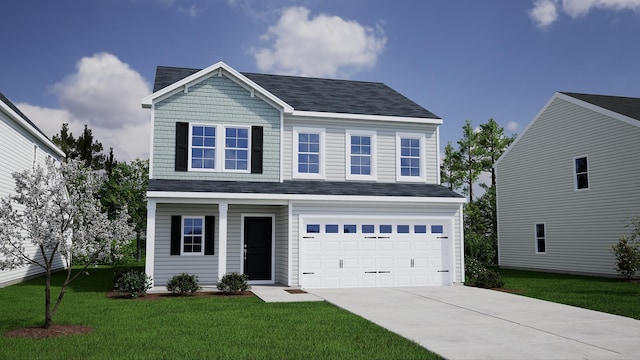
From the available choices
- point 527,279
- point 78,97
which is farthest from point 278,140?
point 78,97

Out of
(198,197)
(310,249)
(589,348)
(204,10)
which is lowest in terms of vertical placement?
(589,348)

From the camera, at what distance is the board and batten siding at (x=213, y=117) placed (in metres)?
17.8

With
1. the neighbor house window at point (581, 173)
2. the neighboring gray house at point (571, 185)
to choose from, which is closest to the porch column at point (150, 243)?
the neighboring gray house at point (571, 185)

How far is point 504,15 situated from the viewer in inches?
922

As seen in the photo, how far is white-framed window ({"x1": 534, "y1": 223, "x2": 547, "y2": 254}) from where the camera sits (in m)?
25.8

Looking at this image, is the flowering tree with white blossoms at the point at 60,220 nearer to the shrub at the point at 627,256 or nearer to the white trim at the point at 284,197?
the white trim at the point at 284,197

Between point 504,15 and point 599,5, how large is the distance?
615 centimetres

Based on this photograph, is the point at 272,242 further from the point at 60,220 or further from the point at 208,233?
the point at 60,220

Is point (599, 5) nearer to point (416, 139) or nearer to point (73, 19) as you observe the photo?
point (416, 139)

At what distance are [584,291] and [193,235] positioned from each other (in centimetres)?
1247

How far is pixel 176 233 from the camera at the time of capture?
17734 millimetres

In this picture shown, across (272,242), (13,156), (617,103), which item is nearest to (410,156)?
(272,242)

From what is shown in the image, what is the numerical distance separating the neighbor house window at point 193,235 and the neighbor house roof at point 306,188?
54.4 inches

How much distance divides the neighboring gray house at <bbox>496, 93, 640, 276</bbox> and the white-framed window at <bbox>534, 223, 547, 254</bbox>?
1.9 inches
